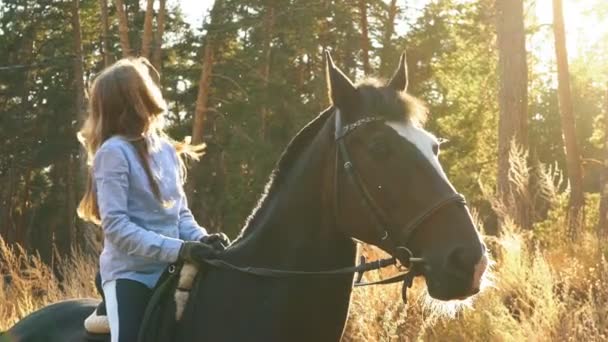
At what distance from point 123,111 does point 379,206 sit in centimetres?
129

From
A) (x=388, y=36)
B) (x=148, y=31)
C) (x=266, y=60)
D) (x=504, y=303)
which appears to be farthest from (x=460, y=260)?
(x=388, y=36)

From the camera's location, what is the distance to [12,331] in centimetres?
405

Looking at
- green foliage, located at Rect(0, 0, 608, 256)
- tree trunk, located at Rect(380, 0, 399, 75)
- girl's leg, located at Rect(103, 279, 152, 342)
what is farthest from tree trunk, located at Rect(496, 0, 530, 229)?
tree trunk, located at Rect(380, 0, 399, 75)

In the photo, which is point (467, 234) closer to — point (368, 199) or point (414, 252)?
point (414, 252)

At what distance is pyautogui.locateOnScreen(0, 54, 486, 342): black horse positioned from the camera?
254 cm

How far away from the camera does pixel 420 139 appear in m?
2.69

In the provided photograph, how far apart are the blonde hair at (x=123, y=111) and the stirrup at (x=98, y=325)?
48 centimetres

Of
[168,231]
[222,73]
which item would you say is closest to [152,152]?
[168,231]

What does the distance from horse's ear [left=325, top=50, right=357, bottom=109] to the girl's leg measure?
45.7 inches

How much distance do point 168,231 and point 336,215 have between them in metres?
0.93

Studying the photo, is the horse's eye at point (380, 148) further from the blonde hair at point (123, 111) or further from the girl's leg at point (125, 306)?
the girl's leg at point (125, 306)

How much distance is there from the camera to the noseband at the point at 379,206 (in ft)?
8.39

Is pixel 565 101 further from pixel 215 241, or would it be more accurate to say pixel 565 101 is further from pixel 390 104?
pixel 390 104

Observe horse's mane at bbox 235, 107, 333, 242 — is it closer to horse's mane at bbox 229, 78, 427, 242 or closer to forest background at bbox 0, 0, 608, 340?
horse's mane at bbox 229, 78, 427, 242
